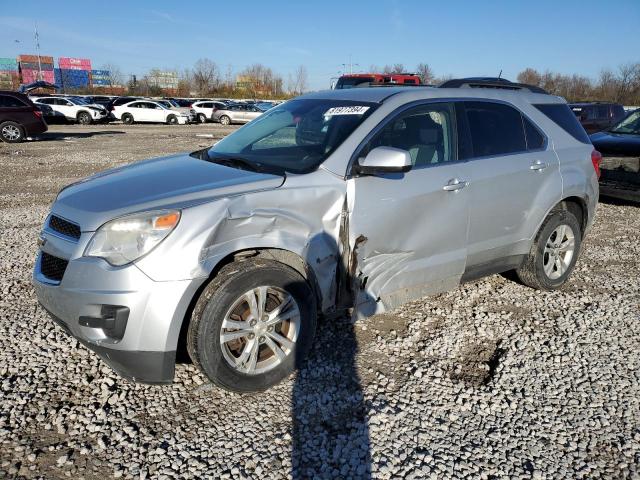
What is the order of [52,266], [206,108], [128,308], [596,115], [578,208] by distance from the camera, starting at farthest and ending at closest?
[206,108]
[596,115]
[578,208]
[52,266]
[128,308]

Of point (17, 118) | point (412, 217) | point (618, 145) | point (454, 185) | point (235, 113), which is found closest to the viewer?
point (412, 217)

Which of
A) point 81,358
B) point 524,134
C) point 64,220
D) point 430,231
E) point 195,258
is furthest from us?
point 524,134

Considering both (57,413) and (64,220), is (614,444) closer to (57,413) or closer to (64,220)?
(57,413)

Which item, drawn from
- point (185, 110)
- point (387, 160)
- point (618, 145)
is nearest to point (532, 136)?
point (387, 160)

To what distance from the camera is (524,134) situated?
14.0 feet

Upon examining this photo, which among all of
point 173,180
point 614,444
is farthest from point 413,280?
point 173,180

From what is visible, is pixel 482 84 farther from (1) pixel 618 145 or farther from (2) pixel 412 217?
(1) pixel 618 145

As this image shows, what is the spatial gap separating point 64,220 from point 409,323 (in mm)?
2606

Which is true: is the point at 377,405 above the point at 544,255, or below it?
below

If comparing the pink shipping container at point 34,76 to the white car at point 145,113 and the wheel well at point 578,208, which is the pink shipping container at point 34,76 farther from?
the wheel well at point 578,208

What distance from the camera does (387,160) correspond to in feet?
10.1

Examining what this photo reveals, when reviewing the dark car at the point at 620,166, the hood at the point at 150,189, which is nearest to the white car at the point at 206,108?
the dark car at the point at 620,166

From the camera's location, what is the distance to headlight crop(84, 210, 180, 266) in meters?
2.60

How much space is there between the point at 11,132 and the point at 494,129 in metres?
18.5
